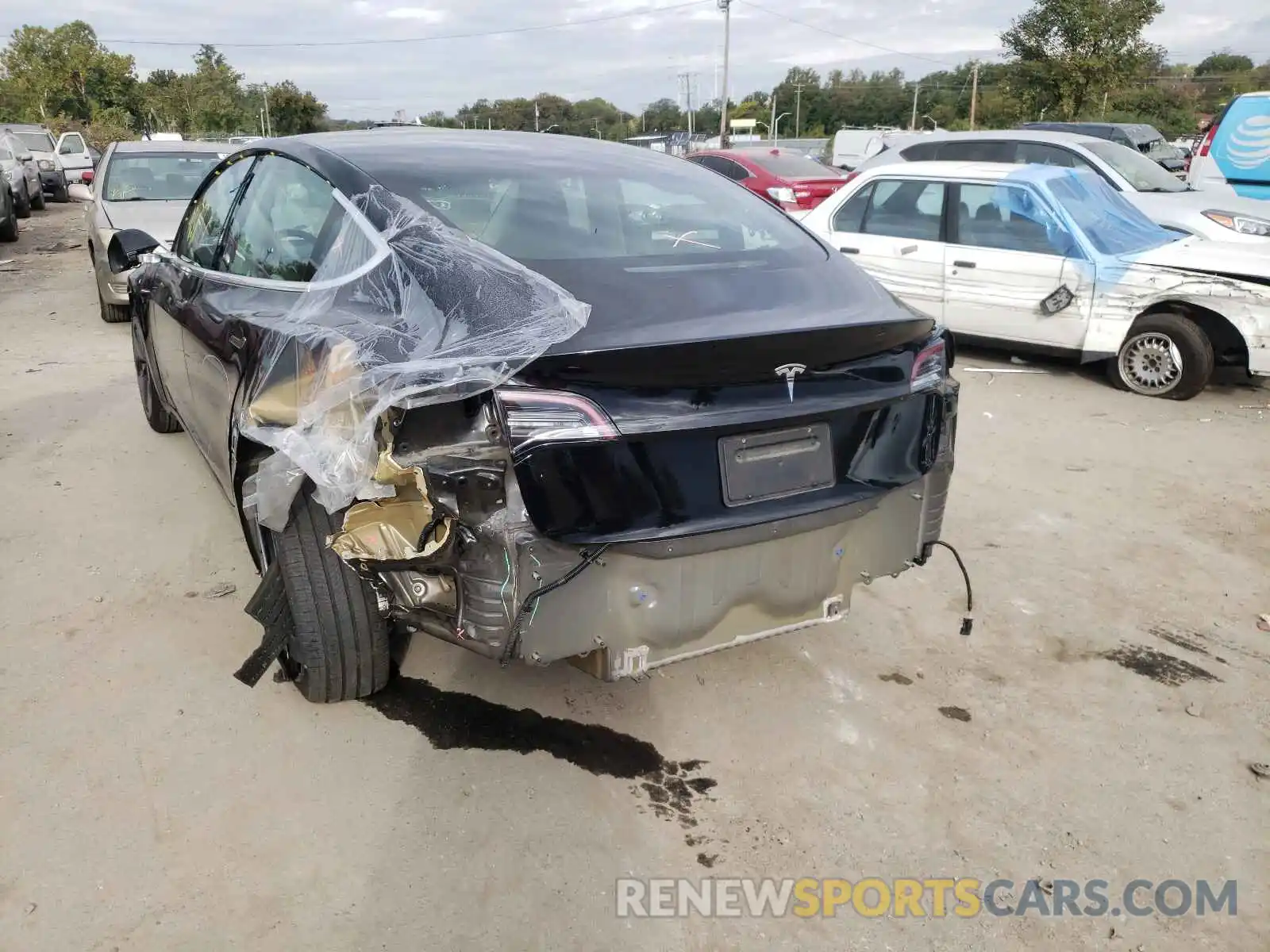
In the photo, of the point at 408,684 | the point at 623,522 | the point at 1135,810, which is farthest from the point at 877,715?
the point at 408,684

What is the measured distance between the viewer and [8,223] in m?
14.3

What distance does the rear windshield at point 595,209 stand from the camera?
113 inches

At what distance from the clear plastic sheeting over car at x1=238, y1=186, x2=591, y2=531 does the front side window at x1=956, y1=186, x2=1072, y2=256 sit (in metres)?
5.49

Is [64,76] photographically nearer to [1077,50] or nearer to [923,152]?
[1077,50]

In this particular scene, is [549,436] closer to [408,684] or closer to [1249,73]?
[408,684]

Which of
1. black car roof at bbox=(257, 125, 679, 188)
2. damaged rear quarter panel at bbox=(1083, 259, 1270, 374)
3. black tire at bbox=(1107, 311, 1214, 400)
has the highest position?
black car roof at bbox=(257, 125, 679, 188)

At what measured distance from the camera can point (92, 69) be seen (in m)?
42.5

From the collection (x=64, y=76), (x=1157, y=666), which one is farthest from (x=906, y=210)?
(x=64, y=76)

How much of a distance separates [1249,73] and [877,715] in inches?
2963

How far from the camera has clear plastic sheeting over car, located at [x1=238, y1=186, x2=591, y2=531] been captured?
2.24m

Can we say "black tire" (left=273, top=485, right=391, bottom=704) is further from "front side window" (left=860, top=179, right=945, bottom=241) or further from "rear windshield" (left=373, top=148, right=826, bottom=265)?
"front side window" (left=860, top=179, right=945, bottom=241)

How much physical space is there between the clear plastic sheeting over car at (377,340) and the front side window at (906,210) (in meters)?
5.72

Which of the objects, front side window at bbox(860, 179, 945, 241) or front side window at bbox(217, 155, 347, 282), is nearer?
front side window at bbox(217, 155, 347, 282)

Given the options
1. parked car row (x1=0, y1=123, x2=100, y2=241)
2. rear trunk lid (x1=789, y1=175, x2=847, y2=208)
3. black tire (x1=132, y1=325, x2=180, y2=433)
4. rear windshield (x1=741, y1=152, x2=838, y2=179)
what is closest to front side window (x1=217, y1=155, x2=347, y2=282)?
black tire (x1=132, y1=325, x2=180, y2=433)
